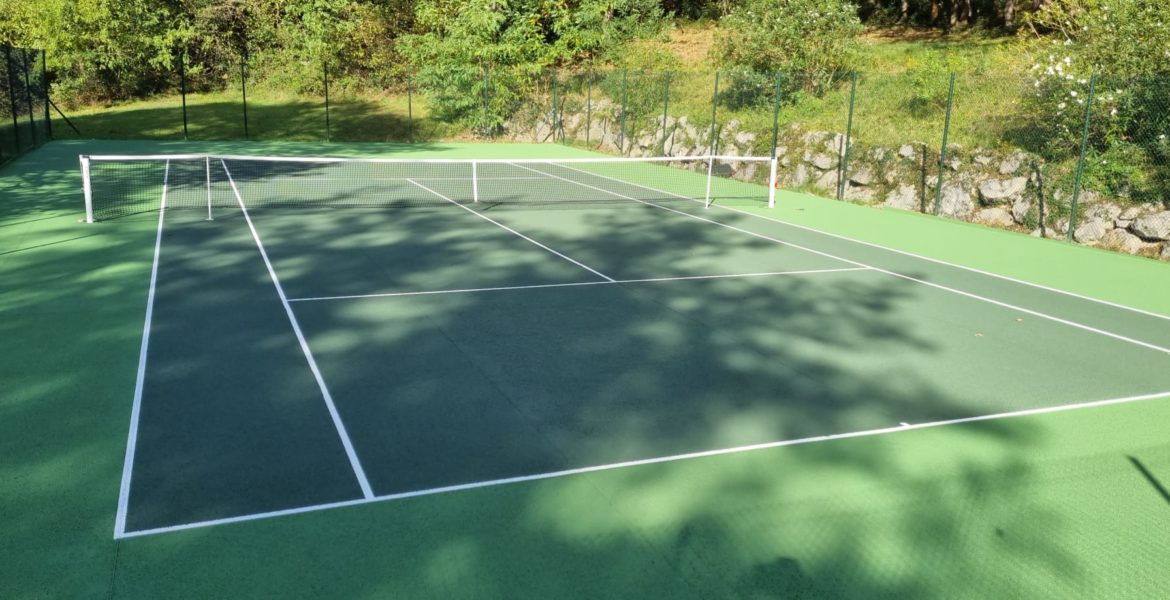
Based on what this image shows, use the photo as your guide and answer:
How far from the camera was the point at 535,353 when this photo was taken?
27.8ft

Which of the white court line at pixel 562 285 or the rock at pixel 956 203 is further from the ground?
the rock at pixel 956 203

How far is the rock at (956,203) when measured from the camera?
18.1m

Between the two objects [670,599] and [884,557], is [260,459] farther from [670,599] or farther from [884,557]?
[884,557]

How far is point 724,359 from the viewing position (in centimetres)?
841

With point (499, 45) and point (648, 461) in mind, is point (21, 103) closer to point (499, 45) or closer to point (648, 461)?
point (499, 45)

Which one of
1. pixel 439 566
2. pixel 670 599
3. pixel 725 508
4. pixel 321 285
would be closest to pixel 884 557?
pixel 725 508

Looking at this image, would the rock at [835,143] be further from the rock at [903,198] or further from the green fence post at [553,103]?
the green fence post at [553,103]

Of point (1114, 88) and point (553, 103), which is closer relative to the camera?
point (1114, 88)

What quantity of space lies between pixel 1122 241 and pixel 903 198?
16.3 ft

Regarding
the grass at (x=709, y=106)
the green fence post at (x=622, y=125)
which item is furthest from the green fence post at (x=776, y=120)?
the green fence post at (x=622, y=125)

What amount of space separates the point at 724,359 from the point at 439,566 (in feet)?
14.2

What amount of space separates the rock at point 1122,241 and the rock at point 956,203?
9.25 ft

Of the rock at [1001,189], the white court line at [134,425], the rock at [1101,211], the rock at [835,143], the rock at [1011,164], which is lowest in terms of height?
the white court line at [134,425]

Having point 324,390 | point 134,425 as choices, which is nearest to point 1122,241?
point 324,390
